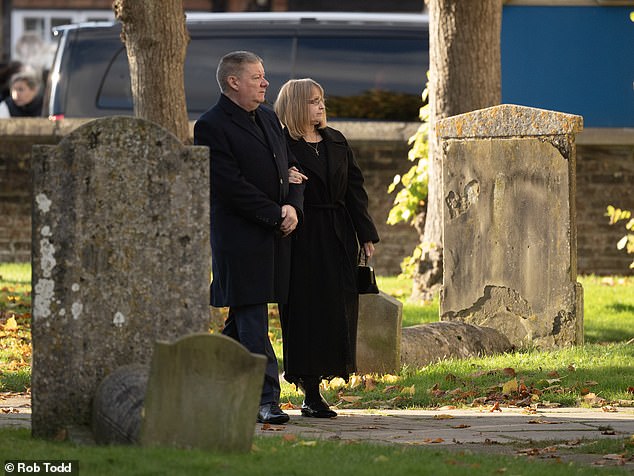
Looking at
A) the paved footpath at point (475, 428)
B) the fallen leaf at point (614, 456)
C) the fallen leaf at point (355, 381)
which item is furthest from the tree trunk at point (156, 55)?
the fallen leaf at point (614, 456)

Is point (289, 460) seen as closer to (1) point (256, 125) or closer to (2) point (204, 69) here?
(1) point (256, 125)

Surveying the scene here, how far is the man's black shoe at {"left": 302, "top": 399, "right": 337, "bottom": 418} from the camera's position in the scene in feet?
25.0

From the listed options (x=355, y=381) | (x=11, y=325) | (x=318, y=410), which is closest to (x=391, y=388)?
(x=355, y=381)

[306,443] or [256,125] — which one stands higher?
[256,125]

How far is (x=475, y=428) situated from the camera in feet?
23.5

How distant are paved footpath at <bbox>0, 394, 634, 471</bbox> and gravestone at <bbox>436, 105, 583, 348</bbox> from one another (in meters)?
1.99

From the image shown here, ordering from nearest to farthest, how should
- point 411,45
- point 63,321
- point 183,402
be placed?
point 183,402
point 63,321
point 411,45

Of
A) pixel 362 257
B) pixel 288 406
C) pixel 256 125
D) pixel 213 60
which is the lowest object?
pixel 288 406

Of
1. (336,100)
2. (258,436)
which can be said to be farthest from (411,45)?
(258,436)

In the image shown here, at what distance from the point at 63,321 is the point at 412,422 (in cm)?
222

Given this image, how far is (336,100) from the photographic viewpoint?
16984mm

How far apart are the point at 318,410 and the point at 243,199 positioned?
1317 millimetres

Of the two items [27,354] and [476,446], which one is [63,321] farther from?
[27,354]

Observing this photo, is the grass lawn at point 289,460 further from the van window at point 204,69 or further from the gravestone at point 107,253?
the van window at point 204,69
